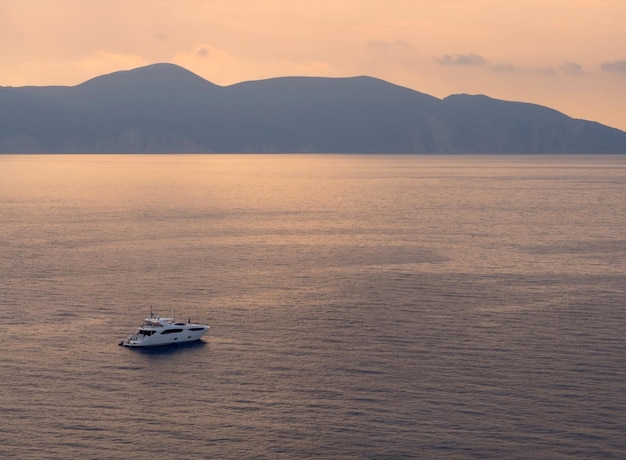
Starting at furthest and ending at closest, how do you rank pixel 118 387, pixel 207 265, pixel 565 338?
pixel 207 265
pixel 565 338
pixel 118 387

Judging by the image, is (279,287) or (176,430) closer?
(176,430)

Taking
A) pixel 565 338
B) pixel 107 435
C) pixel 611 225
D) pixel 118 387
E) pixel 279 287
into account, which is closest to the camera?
pixel 107 435

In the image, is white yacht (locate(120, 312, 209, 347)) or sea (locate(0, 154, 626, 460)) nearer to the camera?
sea (locate(0, 154, 626, 460))

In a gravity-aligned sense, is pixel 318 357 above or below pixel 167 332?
below

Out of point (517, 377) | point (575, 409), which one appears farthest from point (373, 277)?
point (575, 409)

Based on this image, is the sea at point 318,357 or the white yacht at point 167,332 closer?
the sea at point 318,357

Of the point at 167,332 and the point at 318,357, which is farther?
the point at 167,332

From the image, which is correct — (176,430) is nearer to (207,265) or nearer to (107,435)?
(107,435)
